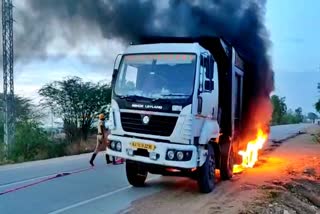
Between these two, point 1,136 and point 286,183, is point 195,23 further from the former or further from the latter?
point 1,136

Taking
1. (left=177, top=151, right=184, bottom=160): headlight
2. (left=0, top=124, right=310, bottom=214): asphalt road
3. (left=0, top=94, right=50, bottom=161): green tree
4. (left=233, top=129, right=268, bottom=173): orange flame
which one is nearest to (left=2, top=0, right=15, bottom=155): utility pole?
(left=0, top=94, right=50, bottom=161): green tree

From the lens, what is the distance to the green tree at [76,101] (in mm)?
30438

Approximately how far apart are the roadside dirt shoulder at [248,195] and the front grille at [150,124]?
1292mm

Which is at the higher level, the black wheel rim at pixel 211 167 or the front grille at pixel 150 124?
the front grille at pixel 150 124

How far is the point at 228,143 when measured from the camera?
1117 cm

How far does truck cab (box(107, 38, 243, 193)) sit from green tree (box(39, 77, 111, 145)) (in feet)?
67.4

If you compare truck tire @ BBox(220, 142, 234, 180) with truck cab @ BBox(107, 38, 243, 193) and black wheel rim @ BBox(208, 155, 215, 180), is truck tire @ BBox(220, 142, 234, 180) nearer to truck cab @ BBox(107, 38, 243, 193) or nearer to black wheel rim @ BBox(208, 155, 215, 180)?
truck cab @ BBox(107, 38, 243, 193)

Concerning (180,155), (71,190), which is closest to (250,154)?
(180,155)

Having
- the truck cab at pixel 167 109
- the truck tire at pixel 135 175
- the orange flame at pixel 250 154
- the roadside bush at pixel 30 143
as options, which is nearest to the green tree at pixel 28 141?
the roadside bush at pixel 30 143

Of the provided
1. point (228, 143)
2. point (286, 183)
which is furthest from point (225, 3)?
point (286, 183)

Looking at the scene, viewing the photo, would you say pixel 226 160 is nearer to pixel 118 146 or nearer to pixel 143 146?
pixel 143 146

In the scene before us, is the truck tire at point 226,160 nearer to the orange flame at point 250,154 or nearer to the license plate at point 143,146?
the orange flame at point 250,154

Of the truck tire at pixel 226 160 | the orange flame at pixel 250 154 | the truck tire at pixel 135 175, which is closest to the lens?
the truck tire at pixel 135 175

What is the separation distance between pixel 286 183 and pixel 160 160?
4.13m
